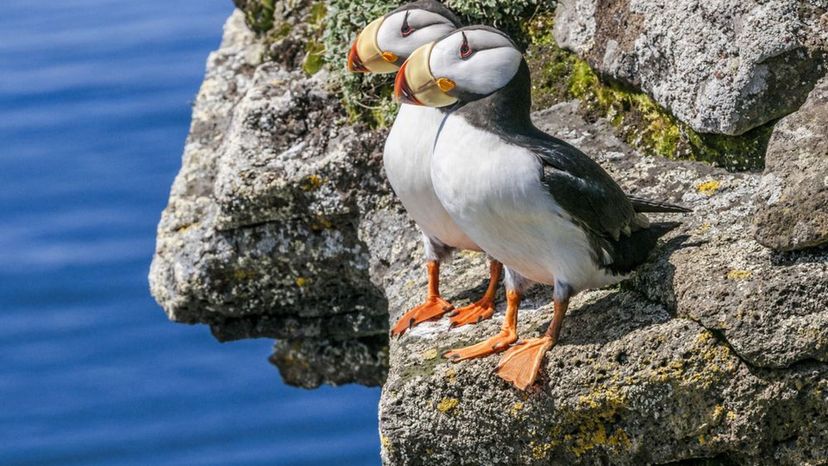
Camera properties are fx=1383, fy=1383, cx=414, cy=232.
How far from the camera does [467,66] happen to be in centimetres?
466

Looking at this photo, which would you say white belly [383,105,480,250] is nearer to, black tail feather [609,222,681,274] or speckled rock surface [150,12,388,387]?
black tail feather [609,222,681,274]

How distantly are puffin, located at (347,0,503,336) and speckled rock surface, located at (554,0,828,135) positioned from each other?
82cm

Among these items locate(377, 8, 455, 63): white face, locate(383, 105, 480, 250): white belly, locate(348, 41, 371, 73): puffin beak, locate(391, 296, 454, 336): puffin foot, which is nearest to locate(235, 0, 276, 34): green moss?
locate(348, 41, 371, 73): puffin beak

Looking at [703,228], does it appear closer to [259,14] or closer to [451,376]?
[451,376]

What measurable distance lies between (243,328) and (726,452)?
11.4 ft

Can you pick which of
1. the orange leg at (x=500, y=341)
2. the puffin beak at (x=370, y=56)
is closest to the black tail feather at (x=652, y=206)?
the orange leg at (x=500, y=341)

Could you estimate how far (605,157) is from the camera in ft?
18.9

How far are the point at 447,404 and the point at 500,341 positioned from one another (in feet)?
0.96

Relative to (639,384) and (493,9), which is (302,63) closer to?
(493,9)

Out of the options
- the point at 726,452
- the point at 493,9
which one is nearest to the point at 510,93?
the point at 726,452

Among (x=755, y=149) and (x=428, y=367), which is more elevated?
(x=755, y=149)

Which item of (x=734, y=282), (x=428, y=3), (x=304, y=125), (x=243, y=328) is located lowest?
(x=243, y=328)

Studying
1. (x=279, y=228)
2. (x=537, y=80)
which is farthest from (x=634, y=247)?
(x=279, y=228)

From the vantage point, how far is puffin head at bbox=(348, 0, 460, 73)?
535 cm
